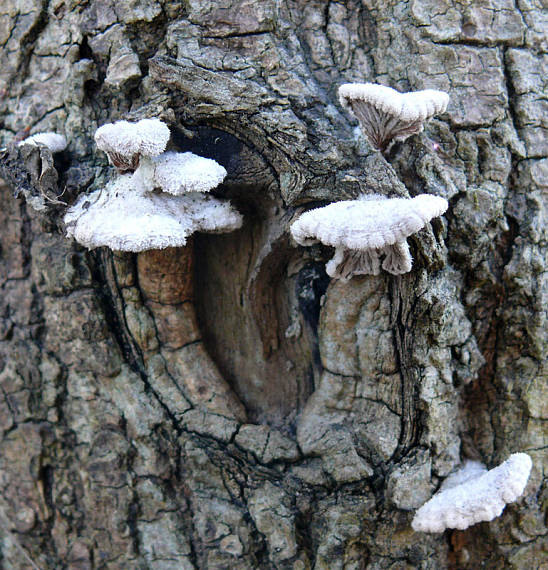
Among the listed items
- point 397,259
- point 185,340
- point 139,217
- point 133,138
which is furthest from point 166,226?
point 397,259

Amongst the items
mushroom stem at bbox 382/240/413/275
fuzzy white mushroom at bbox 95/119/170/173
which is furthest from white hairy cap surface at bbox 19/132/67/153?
mushroom stem at bbox 382/240/413/275

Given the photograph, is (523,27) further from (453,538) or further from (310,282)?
(453,538)

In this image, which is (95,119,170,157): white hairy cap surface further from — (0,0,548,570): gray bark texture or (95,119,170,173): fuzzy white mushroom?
(0,0,548,570): gray bark texture

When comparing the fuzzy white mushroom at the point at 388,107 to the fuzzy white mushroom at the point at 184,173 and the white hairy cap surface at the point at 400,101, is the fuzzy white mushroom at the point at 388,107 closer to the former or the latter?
the white hairy cap surface at the point at 400,101

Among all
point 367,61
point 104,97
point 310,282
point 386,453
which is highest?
point 367,61

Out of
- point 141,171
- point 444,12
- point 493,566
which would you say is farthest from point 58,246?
point 493,566

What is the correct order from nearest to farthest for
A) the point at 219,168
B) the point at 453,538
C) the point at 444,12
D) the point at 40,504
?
the point at 219,168 < the point at 444,12 < the point at 453,538 < the point at 40,504
